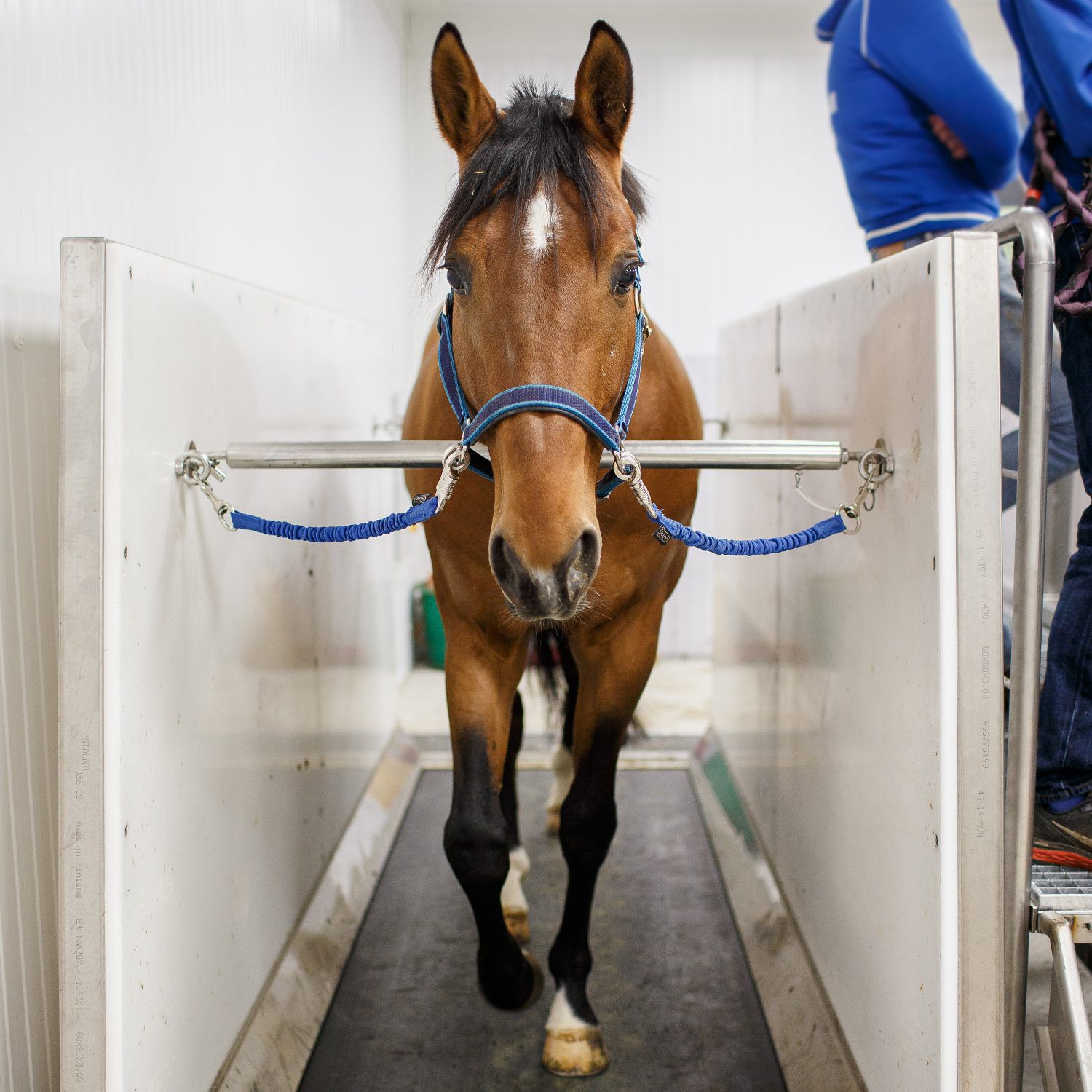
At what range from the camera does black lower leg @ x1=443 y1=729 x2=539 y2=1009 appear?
5.13ft

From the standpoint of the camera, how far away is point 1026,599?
1163mm

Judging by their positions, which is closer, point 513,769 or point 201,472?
point 201,472

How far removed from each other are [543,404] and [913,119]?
53.0 inches

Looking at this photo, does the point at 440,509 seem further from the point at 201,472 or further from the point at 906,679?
the point at 906,679

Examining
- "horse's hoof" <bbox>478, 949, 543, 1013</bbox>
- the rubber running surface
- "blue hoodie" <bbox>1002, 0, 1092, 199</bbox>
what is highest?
"blue hoodie" <bbox>1002, 0, 1092, 199</bbox>

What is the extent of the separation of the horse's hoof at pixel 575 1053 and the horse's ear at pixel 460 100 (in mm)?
1428

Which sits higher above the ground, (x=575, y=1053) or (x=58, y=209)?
(x=58, y=209)

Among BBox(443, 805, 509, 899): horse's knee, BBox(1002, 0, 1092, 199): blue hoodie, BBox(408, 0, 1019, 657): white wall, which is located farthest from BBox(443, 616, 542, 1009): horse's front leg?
BBox(408, 0, 1019, 657): white wall

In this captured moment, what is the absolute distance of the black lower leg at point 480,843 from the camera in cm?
156

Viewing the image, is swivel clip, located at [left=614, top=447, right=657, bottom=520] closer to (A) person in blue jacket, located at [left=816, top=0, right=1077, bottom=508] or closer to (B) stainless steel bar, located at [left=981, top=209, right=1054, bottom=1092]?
(B) stainless steel bar, located at [left=981, top=209, right=1054, bottom=1092]

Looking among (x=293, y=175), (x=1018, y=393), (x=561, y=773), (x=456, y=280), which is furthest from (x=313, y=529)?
(x=293, y=175)

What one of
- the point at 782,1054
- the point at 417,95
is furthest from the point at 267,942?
the point at 417,95

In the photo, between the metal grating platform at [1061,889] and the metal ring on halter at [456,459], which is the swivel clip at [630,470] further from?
the metal grating platform at [1061,889]

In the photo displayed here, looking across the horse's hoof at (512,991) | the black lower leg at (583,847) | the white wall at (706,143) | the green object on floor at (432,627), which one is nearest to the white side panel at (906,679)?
the black lower leg at (583,847)
